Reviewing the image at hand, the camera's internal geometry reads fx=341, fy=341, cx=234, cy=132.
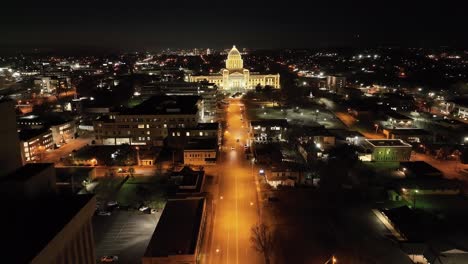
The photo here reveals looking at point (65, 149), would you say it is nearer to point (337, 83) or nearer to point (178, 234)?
point (178, 234)

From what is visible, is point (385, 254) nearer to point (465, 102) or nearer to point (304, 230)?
point (304, 230)

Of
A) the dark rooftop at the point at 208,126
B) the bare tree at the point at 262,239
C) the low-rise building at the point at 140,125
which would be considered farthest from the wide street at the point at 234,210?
the low-rise building at the point at 140,125

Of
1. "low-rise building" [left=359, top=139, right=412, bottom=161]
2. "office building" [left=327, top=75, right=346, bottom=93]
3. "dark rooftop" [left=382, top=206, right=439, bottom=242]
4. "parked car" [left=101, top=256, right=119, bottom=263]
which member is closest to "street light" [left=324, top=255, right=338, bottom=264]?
"dark rooftop" [left=382, top=206, right=439, bottom=242]

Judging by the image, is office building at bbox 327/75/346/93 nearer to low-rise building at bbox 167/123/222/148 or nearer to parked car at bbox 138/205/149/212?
low-rise building at bbox 167/123/222/148

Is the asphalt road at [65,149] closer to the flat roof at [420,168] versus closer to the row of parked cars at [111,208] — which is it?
the row of parked cars at [111,208]

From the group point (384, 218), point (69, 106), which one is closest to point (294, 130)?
point (384, 218)
